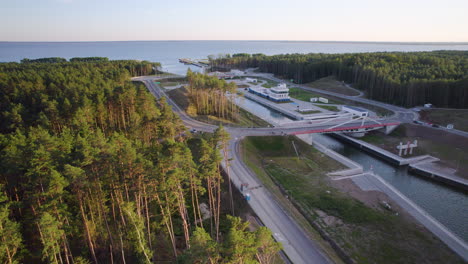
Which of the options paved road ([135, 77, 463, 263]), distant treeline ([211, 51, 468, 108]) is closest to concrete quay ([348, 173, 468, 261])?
paved road ([135, 77, 463, 263])

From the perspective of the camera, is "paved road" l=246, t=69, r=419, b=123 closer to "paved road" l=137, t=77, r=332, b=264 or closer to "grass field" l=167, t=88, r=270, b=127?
"grass field" l=167, t=88, r=270, b=127

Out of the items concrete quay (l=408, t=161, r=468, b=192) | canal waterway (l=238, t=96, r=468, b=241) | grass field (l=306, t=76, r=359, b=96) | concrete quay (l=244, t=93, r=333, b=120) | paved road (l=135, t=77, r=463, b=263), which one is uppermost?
grass field (l=306, t=76, r=359, b=96)

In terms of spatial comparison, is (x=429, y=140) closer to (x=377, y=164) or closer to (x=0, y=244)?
(x=377, y=164)

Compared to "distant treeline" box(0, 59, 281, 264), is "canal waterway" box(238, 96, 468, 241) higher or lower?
lower

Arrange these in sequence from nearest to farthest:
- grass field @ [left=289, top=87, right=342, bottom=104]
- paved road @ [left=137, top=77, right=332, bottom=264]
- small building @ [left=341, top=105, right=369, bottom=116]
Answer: paved road @ [left=137, top=77, right=332, bottom=264], small building @ [left=341, top=105, right=369, bottom=116], grass field @ [left=289, top=87, right=342, bottom=104]

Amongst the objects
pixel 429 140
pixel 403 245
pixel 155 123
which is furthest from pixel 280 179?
pixel 429 140

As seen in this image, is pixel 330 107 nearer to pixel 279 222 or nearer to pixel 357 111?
pixel 357 111

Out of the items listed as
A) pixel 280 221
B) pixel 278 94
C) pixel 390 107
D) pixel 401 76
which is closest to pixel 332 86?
pixel 401 76

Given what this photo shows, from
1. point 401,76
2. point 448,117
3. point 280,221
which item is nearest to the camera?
point 280,221
